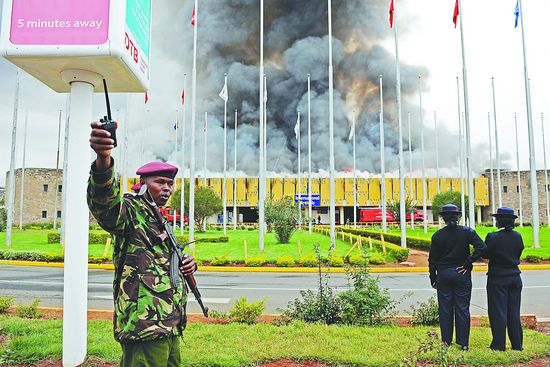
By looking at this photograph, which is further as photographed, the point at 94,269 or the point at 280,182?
the point at 280,182

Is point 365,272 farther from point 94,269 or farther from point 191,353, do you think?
point 94,269

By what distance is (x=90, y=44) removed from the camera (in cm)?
443

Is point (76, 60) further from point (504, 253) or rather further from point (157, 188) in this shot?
point (504, 253)

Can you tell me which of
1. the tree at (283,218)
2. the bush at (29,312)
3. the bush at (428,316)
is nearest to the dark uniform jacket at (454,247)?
the bush at (428,316)

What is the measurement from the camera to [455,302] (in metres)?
5.58

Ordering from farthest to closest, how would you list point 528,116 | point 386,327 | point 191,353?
point 528,116, point 386,327, point 191,353

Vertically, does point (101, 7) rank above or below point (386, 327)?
above

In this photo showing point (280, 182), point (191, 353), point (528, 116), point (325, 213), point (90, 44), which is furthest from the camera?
point (325, 213)

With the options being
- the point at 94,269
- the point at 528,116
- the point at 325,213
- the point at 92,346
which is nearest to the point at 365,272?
the point at 92,346

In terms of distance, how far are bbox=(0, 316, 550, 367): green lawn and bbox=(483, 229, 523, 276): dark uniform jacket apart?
100cm

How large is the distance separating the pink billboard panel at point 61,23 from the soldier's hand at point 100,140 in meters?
2.64

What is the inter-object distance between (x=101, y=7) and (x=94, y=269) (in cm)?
1399

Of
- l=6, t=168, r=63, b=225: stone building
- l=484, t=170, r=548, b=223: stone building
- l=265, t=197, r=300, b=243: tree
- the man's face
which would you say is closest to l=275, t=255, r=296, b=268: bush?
l=265, t=197, r=300, b=243: tree

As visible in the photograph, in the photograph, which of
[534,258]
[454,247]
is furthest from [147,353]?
[534,258]
